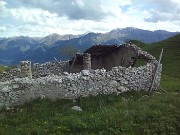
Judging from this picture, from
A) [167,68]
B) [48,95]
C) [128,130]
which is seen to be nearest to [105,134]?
[128,130]

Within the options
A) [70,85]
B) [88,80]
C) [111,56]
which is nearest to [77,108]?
[70,85]

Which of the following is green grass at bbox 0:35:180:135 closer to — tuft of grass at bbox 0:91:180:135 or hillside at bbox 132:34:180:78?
tuft of grass at bbox 0:91:180:135

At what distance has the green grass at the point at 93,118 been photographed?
14852 mm

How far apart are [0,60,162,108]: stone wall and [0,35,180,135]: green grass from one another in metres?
0.57

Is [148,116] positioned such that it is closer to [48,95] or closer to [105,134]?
[105,134]

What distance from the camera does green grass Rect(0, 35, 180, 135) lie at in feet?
48.7

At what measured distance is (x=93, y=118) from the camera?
1590cm

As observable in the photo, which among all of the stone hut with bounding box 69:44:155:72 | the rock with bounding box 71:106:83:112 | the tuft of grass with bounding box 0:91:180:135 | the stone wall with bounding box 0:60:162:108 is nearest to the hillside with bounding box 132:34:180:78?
the stone hut with bounding box 69:44:155:72

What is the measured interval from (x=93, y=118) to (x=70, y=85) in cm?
528

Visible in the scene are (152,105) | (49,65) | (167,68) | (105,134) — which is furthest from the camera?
(167,68)

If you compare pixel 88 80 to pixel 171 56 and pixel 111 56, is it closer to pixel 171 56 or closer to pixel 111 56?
pixel 111 56

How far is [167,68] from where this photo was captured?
61.1 m

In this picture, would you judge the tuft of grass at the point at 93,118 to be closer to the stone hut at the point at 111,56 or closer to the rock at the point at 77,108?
the rock at the point at 77,108

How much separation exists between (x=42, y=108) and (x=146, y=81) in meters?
9.27
